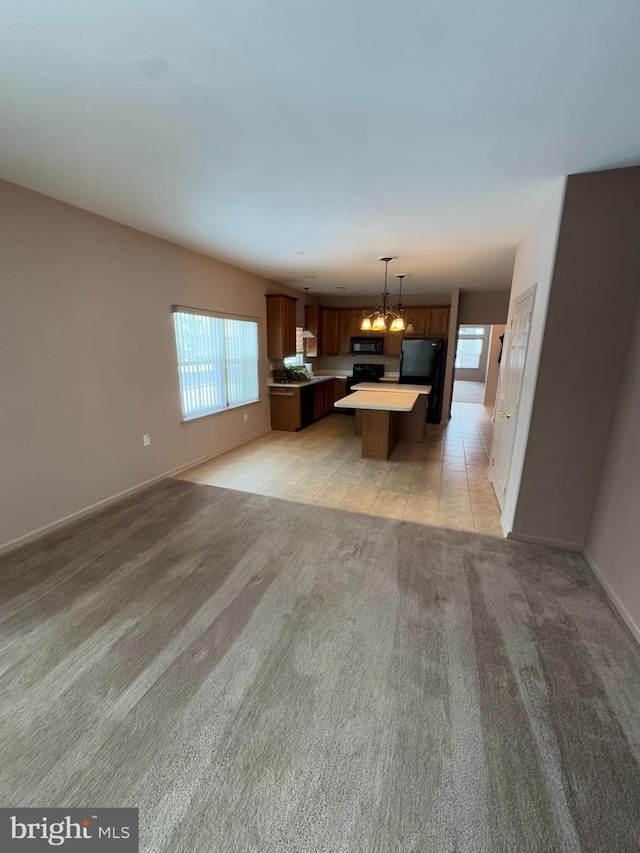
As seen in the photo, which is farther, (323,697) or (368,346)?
(368,346)

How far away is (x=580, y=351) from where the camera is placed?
2.40 m

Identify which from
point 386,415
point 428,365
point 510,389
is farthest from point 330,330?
point 510,389

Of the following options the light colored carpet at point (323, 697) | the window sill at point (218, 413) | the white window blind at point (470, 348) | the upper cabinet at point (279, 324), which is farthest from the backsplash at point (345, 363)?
the white window blind at point (470, 348)

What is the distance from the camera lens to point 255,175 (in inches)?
89.3

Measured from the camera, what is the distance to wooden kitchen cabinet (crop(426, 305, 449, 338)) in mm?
6922

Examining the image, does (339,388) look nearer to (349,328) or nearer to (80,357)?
(349,328)

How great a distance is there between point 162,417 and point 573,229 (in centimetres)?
397

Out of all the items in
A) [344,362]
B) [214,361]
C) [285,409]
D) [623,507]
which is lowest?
[285,409]

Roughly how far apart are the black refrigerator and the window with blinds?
10.0 feet

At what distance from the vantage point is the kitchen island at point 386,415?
449 cm

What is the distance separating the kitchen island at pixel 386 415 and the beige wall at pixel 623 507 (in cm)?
214

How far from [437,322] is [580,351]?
489cm

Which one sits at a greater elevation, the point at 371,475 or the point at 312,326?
the point at 312,326

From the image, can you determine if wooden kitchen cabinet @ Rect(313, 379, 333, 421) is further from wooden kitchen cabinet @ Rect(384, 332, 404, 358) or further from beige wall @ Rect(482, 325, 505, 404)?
beige wall @ Rect(482, 325, 505, 404)
